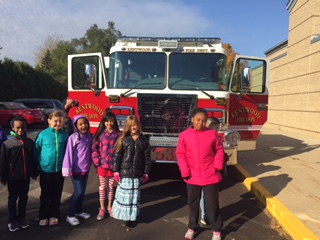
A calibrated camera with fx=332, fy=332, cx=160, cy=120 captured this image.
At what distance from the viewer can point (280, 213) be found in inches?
184

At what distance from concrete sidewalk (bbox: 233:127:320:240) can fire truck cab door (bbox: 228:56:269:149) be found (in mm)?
908

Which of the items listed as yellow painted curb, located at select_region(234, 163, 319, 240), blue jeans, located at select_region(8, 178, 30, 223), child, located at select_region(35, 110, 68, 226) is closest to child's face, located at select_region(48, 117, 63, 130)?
child, located at select_region(35, 110, 68, 226)

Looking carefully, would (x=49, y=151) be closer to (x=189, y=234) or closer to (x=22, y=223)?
(x=22, y=223)

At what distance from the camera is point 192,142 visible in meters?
4.02

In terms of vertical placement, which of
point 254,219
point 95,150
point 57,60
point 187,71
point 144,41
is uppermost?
point 57,60

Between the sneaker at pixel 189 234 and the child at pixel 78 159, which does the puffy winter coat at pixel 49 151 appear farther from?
the sneaker at pixel 189 234

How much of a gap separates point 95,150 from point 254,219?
2.52 metres

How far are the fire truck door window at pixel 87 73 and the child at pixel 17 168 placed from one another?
2.66 meters

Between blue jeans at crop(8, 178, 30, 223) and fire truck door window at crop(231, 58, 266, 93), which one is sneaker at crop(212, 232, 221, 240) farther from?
fire truck door window at crop(231, 58, 266, 93)

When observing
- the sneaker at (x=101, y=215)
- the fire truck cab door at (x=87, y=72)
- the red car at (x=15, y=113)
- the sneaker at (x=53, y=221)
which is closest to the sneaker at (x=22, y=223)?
the sneaker at (x=53, y=221)

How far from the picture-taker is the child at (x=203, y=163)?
4.00 meters

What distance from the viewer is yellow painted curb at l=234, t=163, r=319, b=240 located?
4.05 meters

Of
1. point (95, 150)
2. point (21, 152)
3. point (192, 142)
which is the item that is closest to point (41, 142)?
point (21, 152)

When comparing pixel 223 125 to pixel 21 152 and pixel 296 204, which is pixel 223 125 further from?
pixel 21 152
